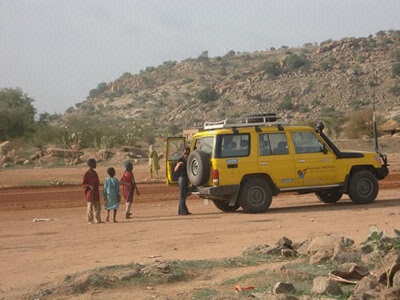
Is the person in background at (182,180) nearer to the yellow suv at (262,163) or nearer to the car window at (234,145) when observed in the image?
the yellow suv at (262,163)

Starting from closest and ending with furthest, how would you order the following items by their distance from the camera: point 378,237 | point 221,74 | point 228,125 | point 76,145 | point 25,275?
1. point 378,237
2. point 25,275
3. point 228,125
4. point 76,145
5. point 221,74

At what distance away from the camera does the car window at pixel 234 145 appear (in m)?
18.1

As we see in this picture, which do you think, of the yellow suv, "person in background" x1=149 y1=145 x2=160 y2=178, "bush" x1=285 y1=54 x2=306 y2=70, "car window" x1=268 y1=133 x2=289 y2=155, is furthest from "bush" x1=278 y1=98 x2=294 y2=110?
"car window" x1=268 y1=133 x2=289 y2=155

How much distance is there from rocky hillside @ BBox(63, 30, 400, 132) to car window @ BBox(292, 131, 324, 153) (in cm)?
3733

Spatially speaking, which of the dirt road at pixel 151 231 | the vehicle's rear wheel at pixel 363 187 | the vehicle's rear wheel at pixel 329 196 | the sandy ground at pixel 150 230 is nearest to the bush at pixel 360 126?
the sandy ground at pixel 150 230

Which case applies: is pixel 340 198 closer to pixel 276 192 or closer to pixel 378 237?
pixel 276 192

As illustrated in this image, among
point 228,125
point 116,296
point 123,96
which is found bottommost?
point 116,296

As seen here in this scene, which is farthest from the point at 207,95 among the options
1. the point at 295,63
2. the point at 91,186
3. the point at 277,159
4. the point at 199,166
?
the point at 91,186

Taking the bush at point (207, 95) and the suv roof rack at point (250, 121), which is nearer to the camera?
the suv roof rack at point (250, 121)

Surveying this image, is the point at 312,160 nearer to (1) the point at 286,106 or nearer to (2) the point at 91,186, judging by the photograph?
(2) the point at 91,186

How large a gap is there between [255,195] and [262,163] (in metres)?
0.77

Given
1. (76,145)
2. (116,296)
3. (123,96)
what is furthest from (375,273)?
(123,96)

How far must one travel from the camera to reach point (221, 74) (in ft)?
310

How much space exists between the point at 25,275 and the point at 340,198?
11.5 metres
